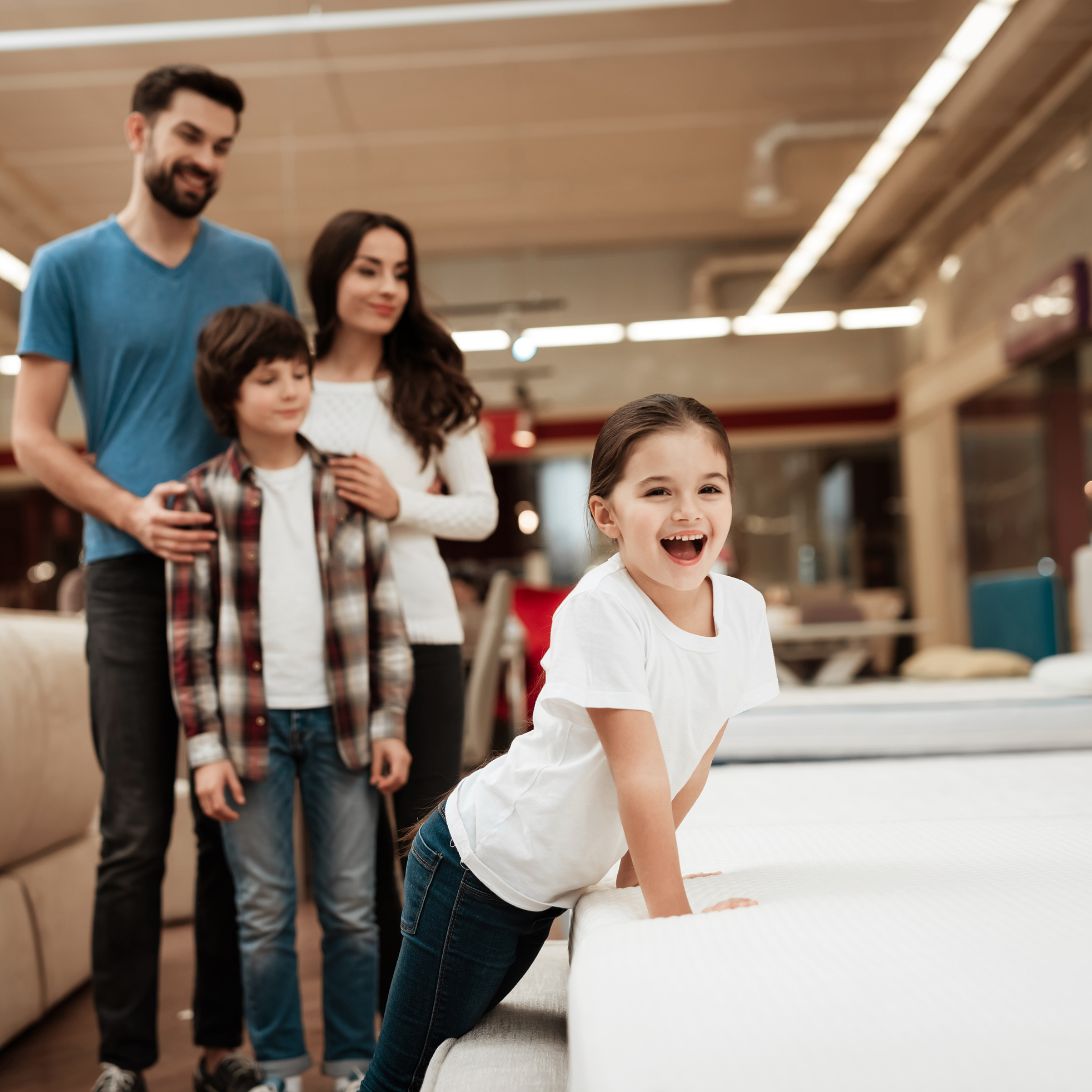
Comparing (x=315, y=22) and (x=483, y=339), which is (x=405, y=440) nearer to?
(x=315, y=22)

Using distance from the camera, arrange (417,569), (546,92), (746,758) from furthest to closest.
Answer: (546,92)
(746,758)
(417,569)

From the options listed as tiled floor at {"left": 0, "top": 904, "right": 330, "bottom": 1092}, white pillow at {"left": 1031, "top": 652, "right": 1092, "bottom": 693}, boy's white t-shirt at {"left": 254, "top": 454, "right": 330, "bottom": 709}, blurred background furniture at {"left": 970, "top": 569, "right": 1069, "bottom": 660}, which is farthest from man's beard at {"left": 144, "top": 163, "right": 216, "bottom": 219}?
blurred background furniture at {"left": 970, "top": 569, "right": 1069, "bottom": 660}

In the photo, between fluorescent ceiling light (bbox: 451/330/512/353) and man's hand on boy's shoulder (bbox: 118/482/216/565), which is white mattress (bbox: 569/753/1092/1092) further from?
fluorescent ceiling light (bbox: 451/330/512/353)

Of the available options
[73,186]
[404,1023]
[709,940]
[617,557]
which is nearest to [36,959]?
[404,1023]

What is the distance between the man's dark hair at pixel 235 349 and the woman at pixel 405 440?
5.4 inches

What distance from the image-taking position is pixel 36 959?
2.24 metres

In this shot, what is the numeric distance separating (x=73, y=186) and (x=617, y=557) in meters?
7.64

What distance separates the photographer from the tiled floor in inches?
77.2

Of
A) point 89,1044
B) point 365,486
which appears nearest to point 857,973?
point 365,486

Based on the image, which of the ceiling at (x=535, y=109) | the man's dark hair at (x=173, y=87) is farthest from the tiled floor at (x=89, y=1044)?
the ceiling at (x=535, y=109)

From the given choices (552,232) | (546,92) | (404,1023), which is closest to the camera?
(404,1023)

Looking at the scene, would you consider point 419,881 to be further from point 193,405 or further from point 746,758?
point 746,758

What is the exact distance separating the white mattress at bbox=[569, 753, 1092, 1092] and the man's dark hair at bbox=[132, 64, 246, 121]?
133 centimetres

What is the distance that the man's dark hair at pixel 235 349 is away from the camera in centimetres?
172
